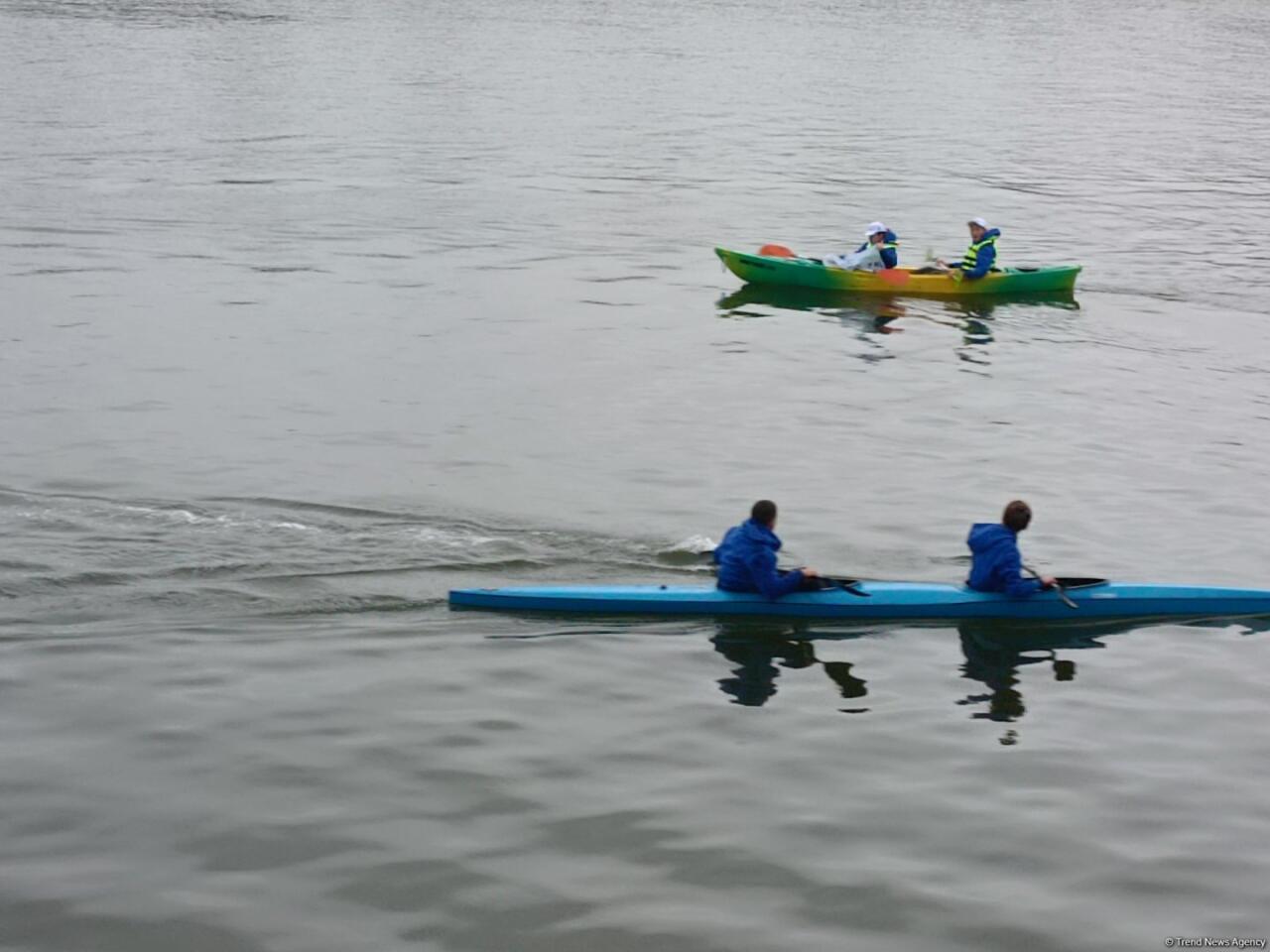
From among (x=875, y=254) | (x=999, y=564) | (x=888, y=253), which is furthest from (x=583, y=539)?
(x=888, y=253)

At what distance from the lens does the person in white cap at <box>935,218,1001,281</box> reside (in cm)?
2753

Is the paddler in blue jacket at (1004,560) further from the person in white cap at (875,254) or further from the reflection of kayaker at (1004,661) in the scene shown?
the person in white cap at (875,254)

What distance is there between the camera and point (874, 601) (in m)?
14.4

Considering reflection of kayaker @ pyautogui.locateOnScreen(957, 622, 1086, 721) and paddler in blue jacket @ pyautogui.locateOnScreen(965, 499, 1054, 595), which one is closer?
reflection of kayaker @ pyautogui.locateOnScreen(957, 622, 1086, 721)

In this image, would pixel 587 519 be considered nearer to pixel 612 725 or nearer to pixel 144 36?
pixel 612 725

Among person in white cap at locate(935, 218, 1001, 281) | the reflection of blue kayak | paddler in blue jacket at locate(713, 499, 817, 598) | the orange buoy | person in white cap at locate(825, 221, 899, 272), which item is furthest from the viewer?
the orange buoy

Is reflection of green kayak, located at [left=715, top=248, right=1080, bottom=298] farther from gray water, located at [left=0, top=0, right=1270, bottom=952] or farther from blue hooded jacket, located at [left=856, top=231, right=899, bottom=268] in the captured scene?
gray water, located at [left=0, top=0, right=1270, bottom=952]

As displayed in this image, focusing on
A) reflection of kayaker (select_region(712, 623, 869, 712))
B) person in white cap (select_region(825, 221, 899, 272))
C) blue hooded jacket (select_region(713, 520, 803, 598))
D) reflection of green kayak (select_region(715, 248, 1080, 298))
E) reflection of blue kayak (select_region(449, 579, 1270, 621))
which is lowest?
reflection of kayaker (select_region(712, 623, 869, 712))

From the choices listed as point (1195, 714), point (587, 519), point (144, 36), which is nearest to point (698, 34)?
point (144, 36)

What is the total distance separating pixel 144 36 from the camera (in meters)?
58.4

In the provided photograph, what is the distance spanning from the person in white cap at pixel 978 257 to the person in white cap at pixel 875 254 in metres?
1.00

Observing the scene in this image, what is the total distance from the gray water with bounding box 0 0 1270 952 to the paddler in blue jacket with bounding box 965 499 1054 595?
46 cm

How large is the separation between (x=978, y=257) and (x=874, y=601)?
14.6 metres

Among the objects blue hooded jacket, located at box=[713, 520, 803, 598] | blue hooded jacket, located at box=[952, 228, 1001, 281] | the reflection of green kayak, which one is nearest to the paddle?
blue hooded jacket, located at box=[713, 520, 803, 598]
